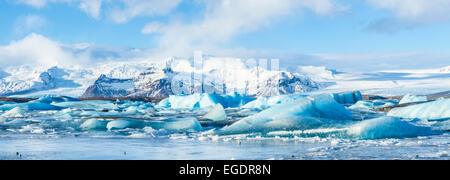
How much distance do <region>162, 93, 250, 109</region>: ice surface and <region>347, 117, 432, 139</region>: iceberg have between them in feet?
115

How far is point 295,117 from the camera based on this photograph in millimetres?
11797

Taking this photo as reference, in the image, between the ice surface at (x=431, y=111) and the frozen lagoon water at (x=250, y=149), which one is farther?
the ice surface at (x=431, y=111)

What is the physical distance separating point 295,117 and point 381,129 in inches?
91.3

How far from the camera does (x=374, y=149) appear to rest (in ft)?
26.1

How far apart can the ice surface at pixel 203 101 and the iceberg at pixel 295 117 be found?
3169 cm

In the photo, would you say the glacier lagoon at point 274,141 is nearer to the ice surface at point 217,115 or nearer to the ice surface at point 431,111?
the ice surface at point 217,115

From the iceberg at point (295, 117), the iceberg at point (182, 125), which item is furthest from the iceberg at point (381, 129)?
the iceberg at point (182, 125)

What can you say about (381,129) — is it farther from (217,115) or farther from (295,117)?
(217,115)

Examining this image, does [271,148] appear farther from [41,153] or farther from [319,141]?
[41,153]

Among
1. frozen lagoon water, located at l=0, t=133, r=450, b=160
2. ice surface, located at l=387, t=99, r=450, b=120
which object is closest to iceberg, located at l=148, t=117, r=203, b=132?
frozen lagoon water, located at l=0, t=133, r=450, b=160

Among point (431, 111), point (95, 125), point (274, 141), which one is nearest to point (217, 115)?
point (95, 125)

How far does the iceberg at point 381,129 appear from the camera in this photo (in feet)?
33.0
